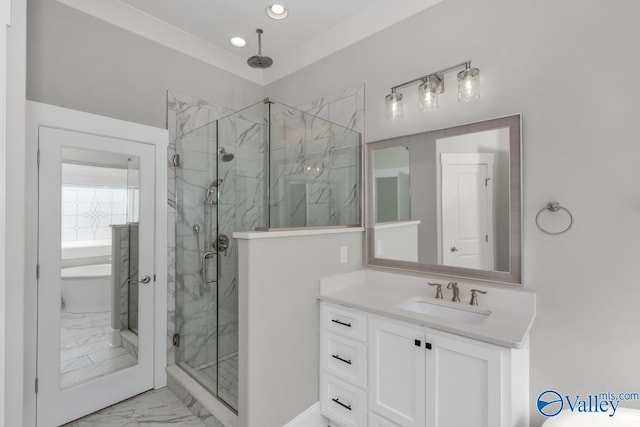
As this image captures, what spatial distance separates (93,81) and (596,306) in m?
3.28

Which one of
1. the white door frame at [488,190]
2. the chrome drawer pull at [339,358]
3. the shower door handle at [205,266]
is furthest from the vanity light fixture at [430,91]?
the shower door handle at [205,266]

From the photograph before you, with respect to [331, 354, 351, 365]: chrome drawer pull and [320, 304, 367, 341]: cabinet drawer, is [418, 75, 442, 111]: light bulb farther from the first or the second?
[331, 354, 351, 365]: chrome drawer pull

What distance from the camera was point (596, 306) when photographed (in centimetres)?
148

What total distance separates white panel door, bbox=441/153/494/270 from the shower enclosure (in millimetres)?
670

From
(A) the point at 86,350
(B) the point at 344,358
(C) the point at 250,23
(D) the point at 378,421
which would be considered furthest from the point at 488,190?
(A) the point at 86,350

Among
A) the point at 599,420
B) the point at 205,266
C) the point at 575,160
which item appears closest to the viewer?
the point at 599,420

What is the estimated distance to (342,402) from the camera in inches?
74.2

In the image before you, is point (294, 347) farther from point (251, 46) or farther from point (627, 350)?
point (251, 46)

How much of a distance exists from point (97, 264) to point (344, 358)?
182 cm

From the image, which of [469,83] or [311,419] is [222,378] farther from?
[469,83]

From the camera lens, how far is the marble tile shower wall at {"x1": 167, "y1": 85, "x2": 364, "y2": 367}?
82.4 inches

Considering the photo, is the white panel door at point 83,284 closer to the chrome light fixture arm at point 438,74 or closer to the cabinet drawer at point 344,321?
the cabinet drawer at point 344,321

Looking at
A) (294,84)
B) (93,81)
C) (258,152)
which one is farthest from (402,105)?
(93,81)

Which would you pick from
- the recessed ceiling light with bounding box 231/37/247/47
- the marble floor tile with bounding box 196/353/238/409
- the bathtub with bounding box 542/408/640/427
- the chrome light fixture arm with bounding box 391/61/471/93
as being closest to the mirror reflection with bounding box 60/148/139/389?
the marble floor tile with bounding box 196/353/238/409
